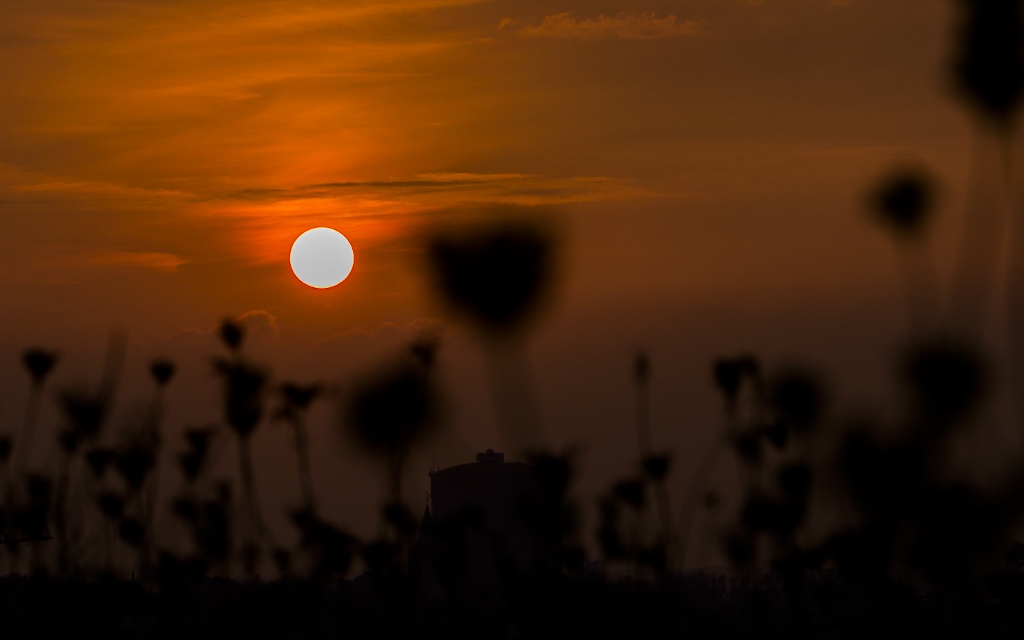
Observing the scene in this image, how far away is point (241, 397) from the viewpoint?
2338 cm

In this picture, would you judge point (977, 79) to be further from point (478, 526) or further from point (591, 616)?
point (591, 616)

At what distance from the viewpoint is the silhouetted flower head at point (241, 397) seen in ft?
75.4

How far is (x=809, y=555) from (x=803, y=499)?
1726 millimetres

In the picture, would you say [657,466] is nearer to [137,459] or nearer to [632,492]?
[632,492]

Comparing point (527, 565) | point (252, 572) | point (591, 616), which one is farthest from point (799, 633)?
point (252, 572)

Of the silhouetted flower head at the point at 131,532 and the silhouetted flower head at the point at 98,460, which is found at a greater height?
the silhouetted flower head at the point at 98,460

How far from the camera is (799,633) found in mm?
22797

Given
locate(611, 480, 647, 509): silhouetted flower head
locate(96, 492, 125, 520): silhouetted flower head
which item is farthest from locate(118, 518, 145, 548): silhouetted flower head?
locate(611, 480, 647, 509): silhouetted flower head

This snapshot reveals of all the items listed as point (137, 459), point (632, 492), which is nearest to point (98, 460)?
point (137, 459)

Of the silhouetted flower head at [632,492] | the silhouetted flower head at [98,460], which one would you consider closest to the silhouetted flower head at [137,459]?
the silhouetted flower head at [98,460]

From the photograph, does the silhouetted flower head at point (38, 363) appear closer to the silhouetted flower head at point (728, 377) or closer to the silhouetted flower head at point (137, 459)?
the silhouetted flower head at point (137, 459)

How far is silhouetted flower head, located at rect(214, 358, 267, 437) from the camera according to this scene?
22984 millimetres

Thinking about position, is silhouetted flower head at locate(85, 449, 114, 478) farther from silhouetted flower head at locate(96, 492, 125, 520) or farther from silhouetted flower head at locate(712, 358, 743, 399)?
silhouetted flower head at locate(712, 358, 743, 399)

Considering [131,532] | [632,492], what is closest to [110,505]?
[131,532]
